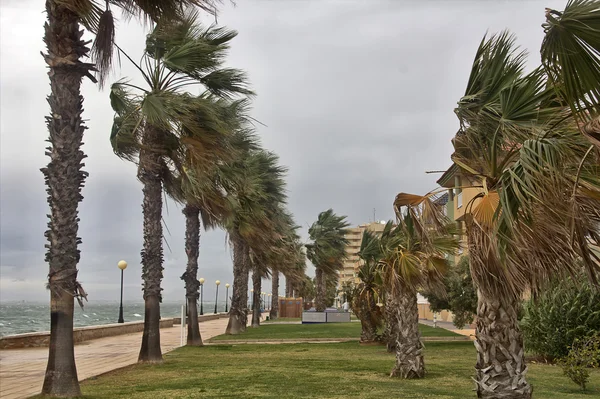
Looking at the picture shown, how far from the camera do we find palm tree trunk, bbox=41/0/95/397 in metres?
10.8

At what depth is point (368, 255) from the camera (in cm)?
2278

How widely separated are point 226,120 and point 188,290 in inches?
314

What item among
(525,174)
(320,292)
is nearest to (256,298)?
(320,292)

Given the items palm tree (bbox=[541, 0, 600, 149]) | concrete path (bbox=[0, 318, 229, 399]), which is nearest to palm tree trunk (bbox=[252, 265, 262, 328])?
concrete path (bbox=[0, 318, 229, 399])

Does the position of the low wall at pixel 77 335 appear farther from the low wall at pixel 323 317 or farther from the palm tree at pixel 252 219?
the low wall at pixel 323 317

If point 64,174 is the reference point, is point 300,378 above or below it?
below

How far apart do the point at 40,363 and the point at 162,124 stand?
748 cm

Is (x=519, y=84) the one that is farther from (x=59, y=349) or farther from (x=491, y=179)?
(x=59, y=349)

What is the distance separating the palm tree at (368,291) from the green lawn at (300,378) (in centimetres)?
284

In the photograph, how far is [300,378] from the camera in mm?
13656

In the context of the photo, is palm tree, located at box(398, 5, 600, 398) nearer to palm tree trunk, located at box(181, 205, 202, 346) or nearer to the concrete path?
the concrete path

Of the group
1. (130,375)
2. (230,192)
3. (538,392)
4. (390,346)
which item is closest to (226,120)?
(230,192)

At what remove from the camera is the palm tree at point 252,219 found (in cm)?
2896

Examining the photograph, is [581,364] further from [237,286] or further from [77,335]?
[237,286]
